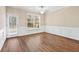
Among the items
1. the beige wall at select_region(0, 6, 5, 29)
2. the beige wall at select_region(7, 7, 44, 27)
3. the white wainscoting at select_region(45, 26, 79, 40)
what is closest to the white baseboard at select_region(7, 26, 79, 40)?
the white wainscoting at select_region(45, 26, 79, 40)

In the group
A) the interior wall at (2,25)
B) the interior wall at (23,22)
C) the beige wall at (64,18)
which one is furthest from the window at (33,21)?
the interior wall at (2,25)

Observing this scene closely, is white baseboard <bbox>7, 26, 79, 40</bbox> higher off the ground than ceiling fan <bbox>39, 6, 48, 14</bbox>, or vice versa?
ceiling fan <bbox>39, 6, 48, 14</bbox>

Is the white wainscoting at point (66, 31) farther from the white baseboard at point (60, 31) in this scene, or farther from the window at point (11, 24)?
the window at point (11, 24)

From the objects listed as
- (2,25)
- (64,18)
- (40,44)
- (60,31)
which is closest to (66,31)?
(60,31)

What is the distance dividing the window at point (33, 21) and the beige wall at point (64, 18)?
0.62 feet

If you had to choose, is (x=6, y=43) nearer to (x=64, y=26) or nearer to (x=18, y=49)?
(x=18, y=49)

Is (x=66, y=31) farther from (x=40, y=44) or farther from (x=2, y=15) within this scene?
(x=2, y=15)

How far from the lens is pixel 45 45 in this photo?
1573 millimetres

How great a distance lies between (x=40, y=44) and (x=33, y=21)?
480 millimetres

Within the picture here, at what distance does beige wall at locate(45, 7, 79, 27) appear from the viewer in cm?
156

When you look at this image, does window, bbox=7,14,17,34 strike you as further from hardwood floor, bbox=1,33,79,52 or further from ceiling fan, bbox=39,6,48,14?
ceiling fan, bbox=39,6,48,14

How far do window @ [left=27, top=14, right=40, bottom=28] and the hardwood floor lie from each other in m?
0.19
